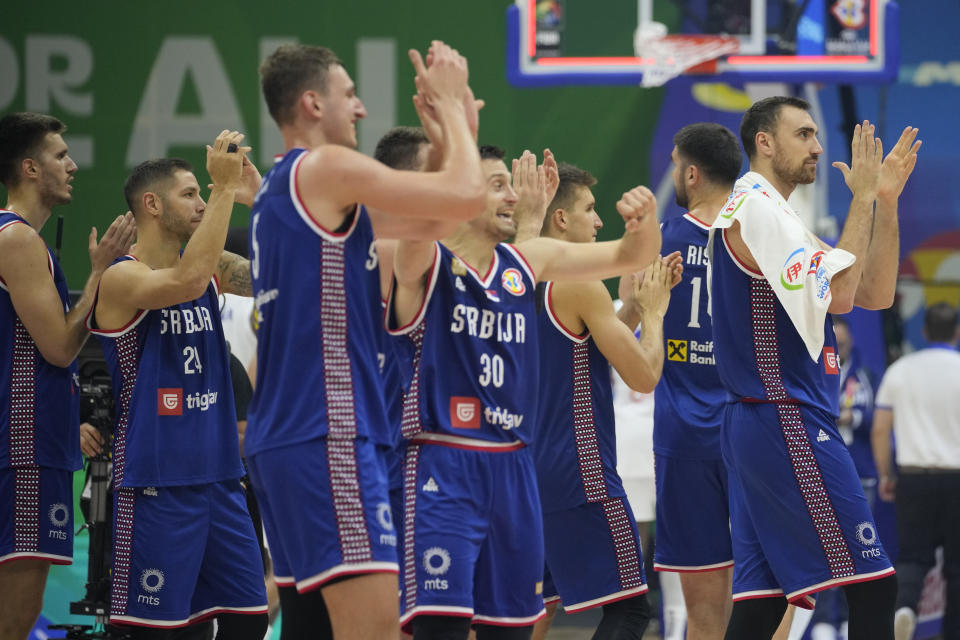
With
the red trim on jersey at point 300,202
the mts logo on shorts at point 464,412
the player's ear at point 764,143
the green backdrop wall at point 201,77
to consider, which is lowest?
the mts logo on shorts at point 464,412

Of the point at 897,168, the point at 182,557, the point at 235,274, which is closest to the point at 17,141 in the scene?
the point at 235,274

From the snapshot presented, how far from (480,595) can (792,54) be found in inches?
231

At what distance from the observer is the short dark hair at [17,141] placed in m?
5.48

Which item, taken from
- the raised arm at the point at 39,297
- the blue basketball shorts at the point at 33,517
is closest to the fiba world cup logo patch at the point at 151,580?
the blue basketball shorts at the point at 33,517

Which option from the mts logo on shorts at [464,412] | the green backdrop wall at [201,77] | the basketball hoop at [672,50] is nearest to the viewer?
the mts logo on shorts at [464,412]

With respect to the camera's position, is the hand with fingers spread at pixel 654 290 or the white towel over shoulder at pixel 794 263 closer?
the white towel over shoulder at pixel 794 263

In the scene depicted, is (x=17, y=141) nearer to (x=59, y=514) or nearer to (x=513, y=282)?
(x=59, y=514)

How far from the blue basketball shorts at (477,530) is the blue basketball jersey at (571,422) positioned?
1.06m

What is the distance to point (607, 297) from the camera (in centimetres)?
503

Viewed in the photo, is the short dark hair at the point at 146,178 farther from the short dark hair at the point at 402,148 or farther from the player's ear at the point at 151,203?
the short dark hair at the point at 402,148

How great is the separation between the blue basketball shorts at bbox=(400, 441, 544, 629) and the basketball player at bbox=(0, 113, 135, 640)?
1.93m

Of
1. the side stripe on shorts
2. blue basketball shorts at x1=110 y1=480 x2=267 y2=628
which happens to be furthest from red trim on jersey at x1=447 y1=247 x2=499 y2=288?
blue basketball shorts at x1=110 y1=480 x2=267 y2=628

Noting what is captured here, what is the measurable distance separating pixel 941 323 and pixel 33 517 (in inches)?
251

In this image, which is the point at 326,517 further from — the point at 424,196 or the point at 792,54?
the point at 792,54
